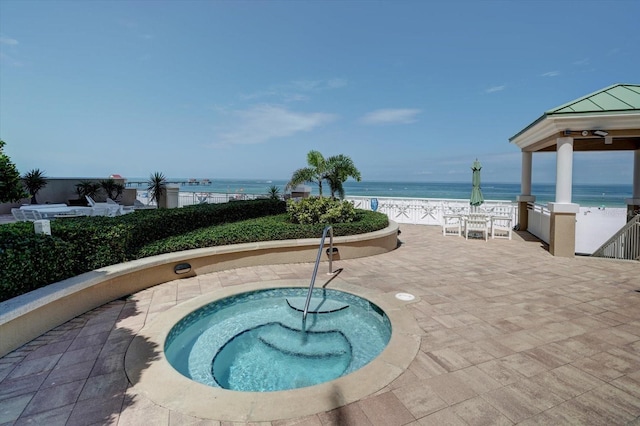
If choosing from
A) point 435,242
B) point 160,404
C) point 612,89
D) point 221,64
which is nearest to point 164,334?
point 160,404

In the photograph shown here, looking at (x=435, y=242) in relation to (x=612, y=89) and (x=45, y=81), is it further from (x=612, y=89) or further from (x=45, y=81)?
(x=45, y=81)

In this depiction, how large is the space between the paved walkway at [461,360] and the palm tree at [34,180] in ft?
33.7

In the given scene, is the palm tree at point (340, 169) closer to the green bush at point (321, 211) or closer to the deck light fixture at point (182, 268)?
the green bush at point (321, 211)

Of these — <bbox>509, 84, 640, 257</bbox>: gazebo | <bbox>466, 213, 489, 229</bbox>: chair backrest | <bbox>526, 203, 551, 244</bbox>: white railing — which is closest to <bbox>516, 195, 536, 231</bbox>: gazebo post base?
<bbox>526, 203, 551, 244</bbox>: white railing

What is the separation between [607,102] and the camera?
6766 millimetres

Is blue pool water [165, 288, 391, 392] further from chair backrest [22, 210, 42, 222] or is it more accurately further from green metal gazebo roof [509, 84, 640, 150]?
chair backrest [22, 210, 42, 222]

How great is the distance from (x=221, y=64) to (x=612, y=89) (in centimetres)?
1417

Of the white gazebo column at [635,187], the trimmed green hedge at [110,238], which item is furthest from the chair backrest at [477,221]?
the white gazebo column at [635,187]

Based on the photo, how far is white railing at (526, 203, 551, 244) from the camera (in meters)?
8.38

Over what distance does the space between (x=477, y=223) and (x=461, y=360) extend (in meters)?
7.49

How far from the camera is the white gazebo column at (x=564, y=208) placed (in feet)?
22.7

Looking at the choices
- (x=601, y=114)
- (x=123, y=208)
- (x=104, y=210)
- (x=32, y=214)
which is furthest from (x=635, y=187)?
(x=32, y=214)

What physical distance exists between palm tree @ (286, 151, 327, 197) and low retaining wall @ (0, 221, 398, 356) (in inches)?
124

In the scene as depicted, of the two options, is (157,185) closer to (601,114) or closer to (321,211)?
(321,211)
